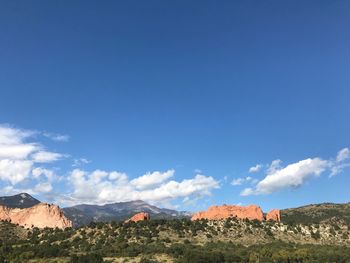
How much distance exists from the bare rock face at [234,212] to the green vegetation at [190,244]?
417 inches

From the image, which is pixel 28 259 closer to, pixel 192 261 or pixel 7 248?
pixel 7 248

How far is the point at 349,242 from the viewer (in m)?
140

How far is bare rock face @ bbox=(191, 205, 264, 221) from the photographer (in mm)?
172625

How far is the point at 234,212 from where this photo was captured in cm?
17512

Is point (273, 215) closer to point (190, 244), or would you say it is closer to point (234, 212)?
point (234, 212)

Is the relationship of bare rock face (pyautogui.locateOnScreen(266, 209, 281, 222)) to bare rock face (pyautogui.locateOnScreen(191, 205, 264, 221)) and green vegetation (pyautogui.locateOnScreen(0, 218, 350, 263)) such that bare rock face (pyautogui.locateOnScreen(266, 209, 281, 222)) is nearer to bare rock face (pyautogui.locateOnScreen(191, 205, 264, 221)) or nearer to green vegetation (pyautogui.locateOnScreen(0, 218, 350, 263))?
bare rock face (pyautogui.locateOnScreen(191, 205, 264, 221))

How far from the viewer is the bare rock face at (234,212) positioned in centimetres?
17262

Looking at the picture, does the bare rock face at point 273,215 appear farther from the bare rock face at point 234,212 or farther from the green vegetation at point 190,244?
the green vegetation at point 190,244

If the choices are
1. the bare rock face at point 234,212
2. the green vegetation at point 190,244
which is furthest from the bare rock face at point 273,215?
the green vegetation at point 190,244

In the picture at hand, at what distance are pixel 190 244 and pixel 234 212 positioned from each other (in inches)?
2025

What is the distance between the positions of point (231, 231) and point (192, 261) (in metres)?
51.6

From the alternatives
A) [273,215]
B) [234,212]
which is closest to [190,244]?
[234,212]

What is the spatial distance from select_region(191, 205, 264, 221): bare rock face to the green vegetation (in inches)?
417

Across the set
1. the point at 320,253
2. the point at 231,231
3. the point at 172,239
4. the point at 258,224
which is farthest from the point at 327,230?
the point at 172,239
